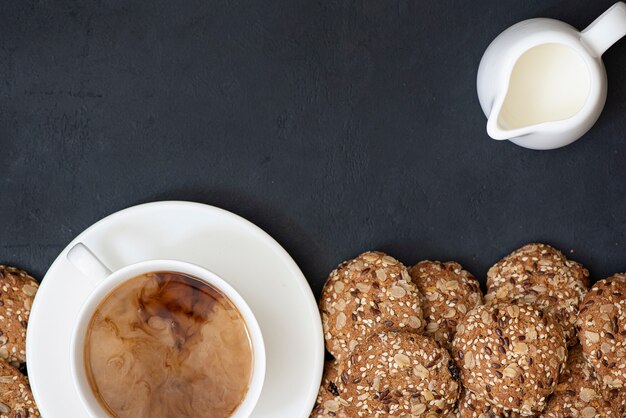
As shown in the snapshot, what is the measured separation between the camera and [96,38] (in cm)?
187

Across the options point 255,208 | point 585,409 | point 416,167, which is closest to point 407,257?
point 416,167

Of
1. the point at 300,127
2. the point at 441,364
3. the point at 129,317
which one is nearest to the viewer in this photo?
the point at 129,317

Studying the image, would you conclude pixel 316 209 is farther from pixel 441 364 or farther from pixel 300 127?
pixel 441 364

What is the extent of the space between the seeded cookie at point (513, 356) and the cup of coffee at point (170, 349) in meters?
0.48

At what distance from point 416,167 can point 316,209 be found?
0.80ft

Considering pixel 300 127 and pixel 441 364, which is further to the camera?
pixel 300 127

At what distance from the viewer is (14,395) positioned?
1771 mm

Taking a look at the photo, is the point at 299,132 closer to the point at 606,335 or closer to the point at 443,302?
the point at 443,302

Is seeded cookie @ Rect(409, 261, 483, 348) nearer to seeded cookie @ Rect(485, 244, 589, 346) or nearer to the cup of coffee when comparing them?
seeded cookie @ Rect(485, 244, 589, 346)

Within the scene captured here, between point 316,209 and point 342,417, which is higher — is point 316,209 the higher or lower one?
the higher one

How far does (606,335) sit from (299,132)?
0.79 metres

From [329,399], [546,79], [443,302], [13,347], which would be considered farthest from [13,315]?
[546,79]

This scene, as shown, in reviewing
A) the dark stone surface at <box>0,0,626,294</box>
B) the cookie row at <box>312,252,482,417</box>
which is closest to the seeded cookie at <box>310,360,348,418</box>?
the cookie row at <box>312,252,482,417</box>

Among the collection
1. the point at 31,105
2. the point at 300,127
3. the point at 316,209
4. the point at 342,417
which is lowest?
the point at 342,417
